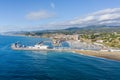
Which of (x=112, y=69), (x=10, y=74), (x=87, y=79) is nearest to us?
(x=87, y=79)

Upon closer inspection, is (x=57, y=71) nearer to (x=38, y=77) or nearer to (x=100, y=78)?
(x=38, y=77)

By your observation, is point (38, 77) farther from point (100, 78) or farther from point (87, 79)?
point (100, 78)

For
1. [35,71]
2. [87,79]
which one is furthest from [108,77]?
[35,71]

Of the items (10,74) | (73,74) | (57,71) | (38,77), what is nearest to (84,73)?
(73,74)

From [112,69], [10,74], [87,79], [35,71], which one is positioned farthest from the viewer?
[112,69]

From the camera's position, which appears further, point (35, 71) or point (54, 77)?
point (35, 71)

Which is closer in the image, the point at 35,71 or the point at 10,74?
the point at 10,74

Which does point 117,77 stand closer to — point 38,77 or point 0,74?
point 38,77

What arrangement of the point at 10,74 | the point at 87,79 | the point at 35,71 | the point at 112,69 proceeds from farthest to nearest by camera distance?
the point at 112,69 → the point at 35,71 → the point at 10,74 → the point at 87,79
